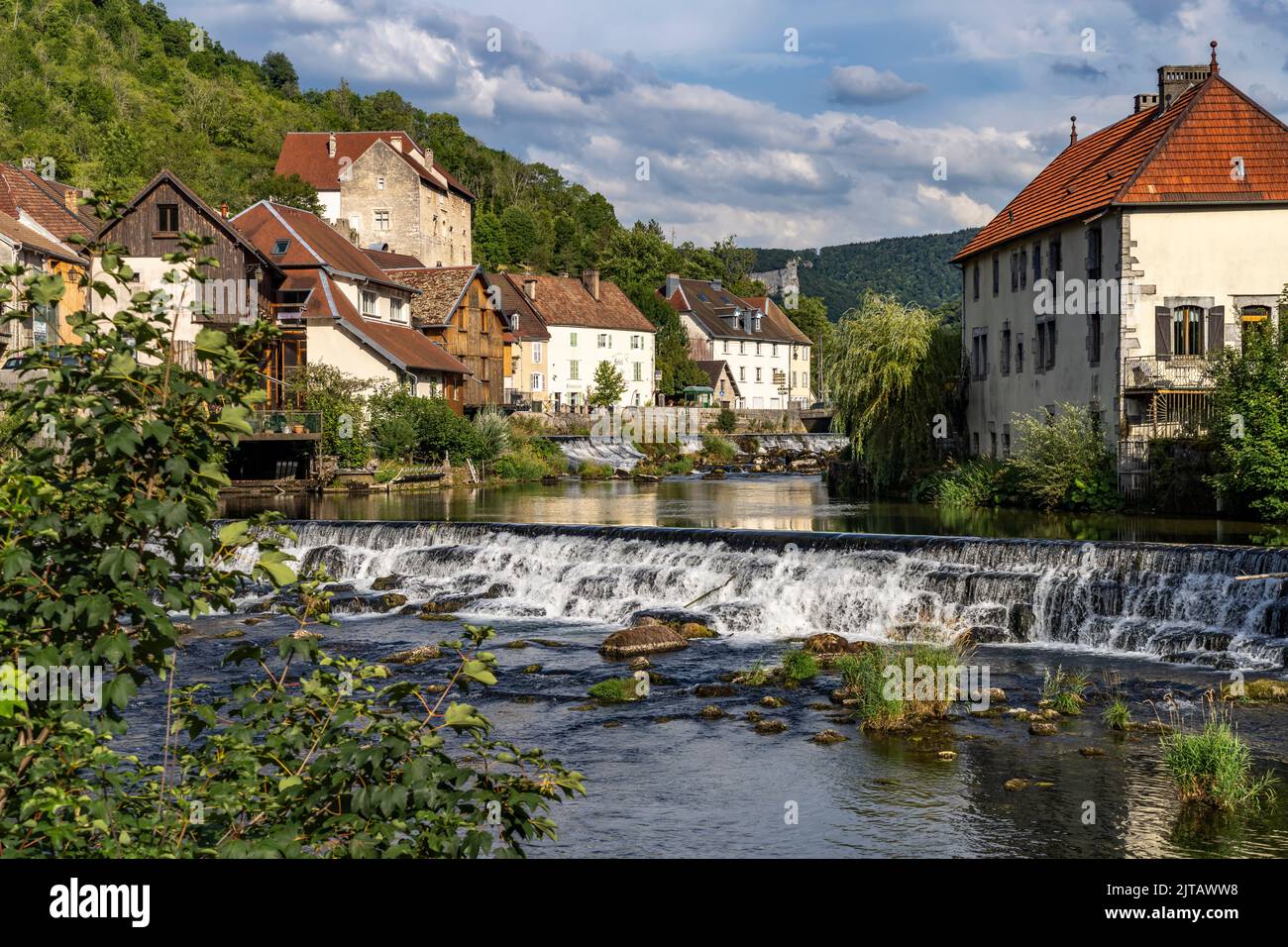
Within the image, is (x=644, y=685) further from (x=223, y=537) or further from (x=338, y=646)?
(x=223, y=537)

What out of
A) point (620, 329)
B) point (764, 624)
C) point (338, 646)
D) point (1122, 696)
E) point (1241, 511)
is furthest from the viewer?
point (620, 329)

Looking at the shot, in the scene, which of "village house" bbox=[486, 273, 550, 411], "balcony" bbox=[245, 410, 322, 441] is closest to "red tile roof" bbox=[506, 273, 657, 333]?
"village house" bbox=[486, 273, 550, 411]

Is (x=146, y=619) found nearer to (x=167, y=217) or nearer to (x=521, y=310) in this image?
(x=167, y=217)

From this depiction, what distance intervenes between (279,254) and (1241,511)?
4066cm

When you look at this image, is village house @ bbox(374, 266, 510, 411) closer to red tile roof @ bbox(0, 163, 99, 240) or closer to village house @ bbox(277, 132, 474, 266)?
red tile roof @ bbox(0, 163, 99, 240)

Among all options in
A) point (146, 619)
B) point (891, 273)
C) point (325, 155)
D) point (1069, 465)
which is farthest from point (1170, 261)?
point (891, 273)

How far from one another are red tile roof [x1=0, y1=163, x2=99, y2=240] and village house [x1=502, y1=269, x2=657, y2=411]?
1437 inches

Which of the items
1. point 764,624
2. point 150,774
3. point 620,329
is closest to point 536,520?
point 764,624

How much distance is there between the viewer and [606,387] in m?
92.1

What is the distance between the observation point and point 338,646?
72.0 feet

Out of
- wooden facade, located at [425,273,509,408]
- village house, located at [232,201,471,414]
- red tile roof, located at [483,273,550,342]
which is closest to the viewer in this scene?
village house, located at [232,201,471,414]

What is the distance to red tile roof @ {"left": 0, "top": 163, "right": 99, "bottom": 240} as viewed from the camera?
52531mm

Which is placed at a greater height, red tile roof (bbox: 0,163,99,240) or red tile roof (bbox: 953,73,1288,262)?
red tile roof (bbox: 0,163,99,240)

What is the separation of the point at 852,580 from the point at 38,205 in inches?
1729
